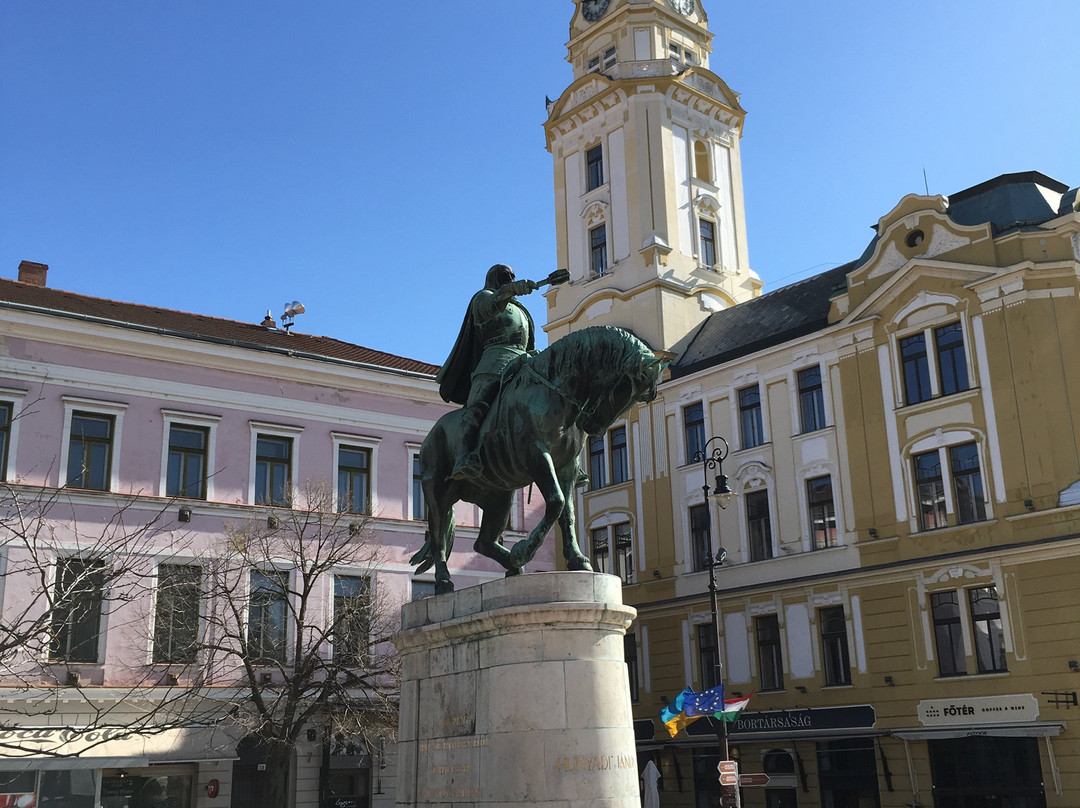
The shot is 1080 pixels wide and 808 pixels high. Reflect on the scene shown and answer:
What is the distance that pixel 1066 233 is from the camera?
94.8 ft

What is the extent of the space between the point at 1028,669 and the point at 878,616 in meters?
4.37

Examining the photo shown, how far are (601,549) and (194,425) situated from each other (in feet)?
50.0

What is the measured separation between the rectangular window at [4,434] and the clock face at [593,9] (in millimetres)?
29983

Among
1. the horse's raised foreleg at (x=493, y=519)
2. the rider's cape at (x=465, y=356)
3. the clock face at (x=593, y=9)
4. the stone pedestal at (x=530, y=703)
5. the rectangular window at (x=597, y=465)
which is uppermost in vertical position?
the clock face at (x=593, y=9)

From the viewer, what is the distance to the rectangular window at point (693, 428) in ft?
121

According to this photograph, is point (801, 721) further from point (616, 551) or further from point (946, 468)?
point (616, 551)

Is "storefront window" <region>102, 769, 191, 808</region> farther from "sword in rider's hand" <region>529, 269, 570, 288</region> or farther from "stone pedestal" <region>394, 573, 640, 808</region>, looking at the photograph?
"sword in rider's hand" <region>529, 269, 570, 288</region>

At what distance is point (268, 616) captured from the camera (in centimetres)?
2789

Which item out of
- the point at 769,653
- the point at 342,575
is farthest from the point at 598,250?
the point at 342,575

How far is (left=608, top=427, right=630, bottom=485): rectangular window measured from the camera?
39.3 metres

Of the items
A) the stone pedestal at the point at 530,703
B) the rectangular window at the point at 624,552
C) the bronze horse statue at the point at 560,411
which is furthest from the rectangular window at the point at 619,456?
the stone pedestal at the point at 530,703

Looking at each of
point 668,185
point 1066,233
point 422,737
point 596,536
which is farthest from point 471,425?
point 668,185

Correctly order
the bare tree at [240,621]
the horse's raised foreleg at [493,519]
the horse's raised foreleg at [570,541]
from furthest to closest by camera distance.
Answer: the bare tree at [240,621] < the horse's raised foreleg at [493,519] < the horse's raised foreleg at [570,541]

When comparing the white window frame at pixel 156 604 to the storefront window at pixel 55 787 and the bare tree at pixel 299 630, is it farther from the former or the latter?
the storefront window at pixel 55 787
